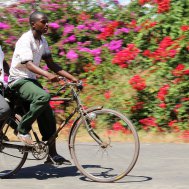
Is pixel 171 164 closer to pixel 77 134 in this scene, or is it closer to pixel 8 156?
pixel 77 134

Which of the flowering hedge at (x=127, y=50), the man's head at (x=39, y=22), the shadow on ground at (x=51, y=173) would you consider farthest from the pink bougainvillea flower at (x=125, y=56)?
the man's head at (x=39, y=22)

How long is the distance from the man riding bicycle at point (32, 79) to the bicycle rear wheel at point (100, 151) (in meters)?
0.28

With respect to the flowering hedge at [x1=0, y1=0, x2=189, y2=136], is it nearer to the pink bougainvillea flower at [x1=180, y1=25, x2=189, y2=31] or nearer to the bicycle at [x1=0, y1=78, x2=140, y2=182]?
the pink bougainvillea flower at [x1=180, y1=25, x2=189, y2=31]

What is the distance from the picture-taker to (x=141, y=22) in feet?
34.0

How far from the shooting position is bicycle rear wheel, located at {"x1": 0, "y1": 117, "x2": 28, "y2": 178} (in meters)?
6.19

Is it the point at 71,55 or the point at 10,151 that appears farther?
the point at 71,55

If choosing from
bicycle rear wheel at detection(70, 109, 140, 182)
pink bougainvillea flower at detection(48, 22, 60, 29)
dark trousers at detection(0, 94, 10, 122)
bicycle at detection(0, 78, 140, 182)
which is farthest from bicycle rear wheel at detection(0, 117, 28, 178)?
pink bougainvillea flower at detection(48, 22, 60, 29)

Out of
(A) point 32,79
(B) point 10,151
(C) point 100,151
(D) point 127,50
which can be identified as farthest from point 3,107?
(D) point 127,50

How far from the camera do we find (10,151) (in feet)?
20.7

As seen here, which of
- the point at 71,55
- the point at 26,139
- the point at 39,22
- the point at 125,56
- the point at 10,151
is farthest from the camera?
the point at 71,55

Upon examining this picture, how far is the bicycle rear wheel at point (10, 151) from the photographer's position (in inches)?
244

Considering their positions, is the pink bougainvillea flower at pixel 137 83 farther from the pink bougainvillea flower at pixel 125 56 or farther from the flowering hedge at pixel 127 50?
the pink bougainvillea flower at pixel 125 56

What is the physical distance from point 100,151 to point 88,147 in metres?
0.14

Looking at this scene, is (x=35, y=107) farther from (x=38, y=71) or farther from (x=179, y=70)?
(x=179, y=70)
